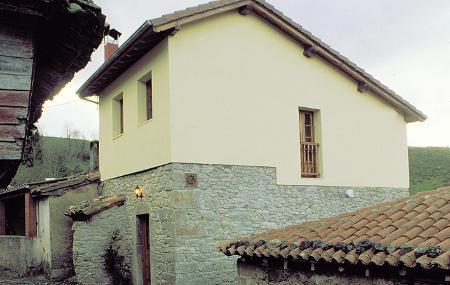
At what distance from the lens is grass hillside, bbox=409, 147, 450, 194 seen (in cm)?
3144

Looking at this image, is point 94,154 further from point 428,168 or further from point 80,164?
point 428,168

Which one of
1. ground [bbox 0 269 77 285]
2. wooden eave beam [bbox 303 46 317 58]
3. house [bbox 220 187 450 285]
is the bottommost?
ground [bbox 0 269 77 285]

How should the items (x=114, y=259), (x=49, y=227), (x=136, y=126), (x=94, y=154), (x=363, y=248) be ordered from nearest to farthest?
(x=363, y=248) < (x=136, y=126) < (x=114, y=259) < (x=49, y=227) < (x=94, y=154)

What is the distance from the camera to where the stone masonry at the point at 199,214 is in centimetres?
1013

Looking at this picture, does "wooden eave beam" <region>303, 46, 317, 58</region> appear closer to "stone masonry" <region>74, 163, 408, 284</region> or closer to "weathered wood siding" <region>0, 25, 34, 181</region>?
"stone masonry" <region>74, 163, 408, 284</region>

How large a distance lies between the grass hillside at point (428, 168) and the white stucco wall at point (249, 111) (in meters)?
18.1

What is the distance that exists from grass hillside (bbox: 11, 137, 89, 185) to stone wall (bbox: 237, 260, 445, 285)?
27971 millimetres

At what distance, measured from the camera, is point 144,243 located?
11.9 m

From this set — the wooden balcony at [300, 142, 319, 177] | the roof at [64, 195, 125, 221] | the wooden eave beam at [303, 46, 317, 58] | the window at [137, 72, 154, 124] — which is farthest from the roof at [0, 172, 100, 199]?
the wooden eave beam at [303, 46, 317, 58]

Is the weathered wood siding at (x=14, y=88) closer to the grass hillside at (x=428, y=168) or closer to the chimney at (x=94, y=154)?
the chimney at (x=94, y=154)

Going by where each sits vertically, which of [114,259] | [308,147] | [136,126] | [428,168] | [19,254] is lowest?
[19,254]

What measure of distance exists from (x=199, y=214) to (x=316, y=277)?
4.60 metres

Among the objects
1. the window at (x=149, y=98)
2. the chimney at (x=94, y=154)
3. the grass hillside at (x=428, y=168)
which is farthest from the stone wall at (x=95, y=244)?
the grass hillside at (x=428, y=168)

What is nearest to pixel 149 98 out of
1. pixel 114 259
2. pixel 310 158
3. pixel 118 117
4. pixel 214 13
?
pixel 118 117
